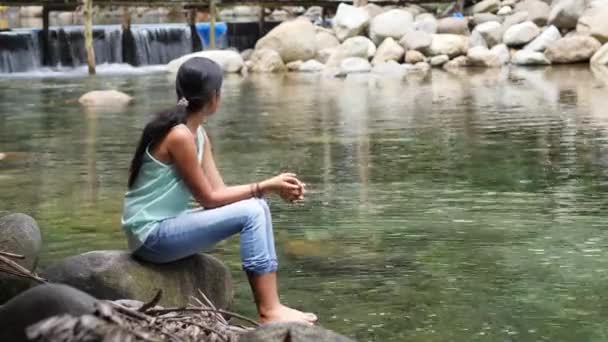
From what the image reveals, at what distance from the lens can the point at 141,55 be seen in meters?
27.0

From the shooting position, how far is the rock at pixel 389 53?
2441 centimetres

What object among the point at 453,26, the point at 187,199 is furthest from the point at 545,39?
the point at 187,199

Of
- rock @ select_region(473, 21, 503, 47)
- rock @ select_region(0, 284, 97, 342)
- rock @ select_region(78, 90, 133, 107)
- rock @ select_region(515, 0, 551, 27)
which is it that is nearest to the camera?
rock @ select_region(0, 284, 97, 342)

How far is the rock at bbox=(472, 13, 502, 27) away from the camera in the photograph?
27.4 meters

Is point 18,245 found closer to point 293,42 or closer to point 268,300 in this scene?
point 268,300

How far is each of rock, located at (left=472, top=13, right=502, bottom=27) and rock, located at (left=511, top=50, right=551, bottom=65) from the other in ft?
12.4

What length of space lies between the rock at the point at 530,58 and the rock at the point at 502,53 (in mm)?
273

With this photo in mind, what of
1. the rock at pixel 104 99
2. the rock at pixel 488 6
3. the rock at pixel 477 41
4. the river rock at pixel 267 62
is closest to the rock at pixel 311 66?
the river rock at pixel 267 62

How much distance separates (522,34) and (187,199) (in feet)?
67.7

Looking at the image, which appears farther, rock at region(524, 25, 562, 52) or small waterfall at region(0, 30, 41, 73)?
small waterfall at region(0, 30, 41, 73)

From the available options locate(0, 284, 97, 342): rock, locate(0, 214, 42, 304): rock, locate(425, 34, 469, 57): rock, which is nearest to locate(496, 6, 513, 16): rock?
locate(425, 34, 469, 57): rock

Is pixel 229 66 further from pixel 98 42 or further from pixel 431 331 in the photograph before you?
pixel 431 331

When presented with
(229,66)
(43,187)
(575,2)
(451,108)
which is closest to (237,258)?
(43,187)

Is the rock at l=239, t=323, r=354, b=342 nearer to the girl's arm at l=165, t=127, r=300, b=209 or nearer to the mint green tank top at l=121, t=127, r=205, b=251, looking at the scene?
the girl's arm at l=165, t=127, r=300, b=209
